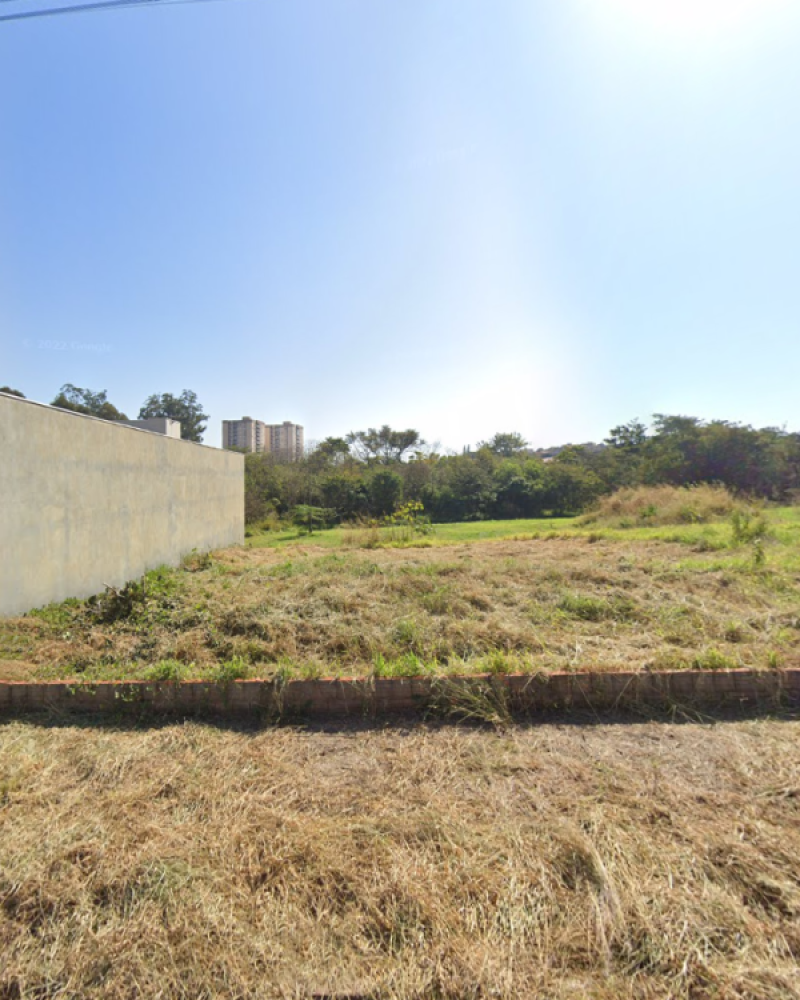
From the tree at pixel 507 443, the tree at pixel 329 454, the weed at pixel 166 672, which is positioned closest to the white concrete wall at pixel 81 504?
the weed at pixel 166 672

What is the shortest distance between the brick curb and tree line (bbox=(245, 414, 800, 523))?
13.9 meters

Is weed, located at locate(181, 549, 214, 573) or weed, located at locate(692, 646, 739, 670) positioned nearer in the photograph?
weed, located at locate(692, 646, 739, 670)

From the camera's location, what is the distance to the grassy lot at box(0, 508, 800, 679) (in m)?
3.05

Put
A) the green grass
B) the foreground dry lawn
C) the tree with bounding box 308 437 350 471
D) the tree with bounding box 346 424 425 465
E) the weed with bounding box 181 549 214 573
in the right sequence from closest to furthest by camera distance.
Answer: the foreground dry lawn → the weed with bounding box 181 549 214 573 → the green grass → the tree with bounding box 308 437 350 471 → the tree with bounding box 346 424 425 465

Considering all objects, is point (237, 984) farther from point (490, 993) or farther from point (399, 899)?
point (490, 993)

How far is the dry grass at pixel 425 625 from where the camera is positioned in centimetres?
305

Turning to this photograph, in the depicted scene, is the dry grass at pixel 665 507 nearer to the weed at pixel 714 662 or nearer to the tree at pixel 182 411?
the weed at pixel 714 662

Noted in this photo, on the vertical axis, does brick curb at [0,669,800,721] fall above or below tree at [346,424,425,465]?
below

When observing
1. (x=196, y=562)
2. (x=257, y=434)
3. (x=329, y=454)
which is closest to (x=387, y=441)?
(x=329, y=454)

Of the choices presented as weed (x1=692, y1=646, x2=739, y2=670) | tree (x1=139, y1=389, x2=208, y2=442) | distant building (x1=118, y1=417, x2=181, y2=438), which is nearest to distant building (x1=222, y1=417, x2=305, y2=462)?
tree (x1=139, y1=389, x2=208, y2=442)

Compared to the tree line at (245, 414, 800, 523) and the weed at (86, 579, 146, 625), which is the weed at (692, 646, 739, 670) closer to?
the weed at (86, 579, 146, 625)

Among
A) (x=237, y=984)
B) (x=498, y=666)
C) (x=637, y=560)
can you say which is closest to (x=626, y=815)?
(x=498, y=666)

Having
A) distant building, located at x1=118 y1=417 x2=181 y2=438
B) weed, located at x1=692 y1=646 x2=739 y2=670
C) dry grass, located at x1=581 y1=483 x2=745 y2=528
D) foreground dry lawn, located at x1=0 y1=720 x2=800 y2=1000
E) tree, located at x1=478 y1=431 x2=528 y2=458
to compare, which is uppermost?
tree, located at x1=478 y1=431 x2=528 y2=458

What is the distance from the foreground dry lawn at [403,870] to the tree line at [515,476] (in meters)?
14.9
